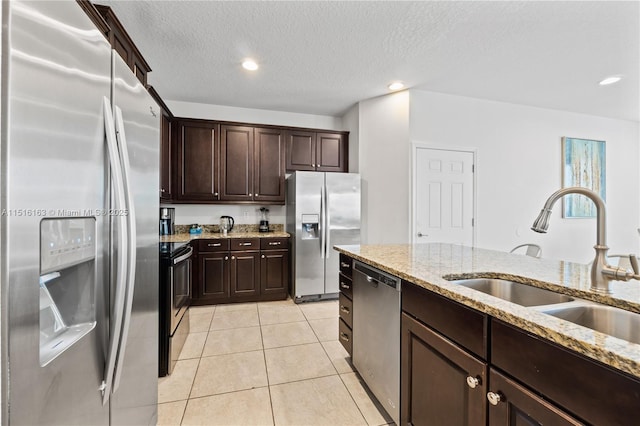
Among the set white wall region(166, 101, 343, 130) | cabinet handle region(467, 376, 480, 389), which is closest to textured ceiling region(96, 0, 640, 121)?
white wall region(166, 101, 343, 130)

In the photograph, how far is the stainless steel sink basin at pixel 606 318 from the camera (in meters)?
1.01

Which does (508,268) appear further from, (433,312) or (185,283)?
(185,283)

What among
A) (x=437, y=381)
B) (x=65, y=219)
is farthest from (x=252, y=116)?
(x=437, y=381)

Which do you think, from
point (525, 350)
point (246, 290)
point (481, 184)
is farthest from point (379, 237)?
point (525, 350)

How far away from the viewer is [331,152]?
425 cm

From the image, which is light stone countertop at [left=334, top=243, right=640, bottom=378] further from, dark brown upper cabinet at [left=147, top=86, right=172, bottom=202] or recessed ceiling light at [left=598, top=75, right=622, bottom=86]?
recessed ceiling light at [left=598, top=75, right=622, bottom=86]

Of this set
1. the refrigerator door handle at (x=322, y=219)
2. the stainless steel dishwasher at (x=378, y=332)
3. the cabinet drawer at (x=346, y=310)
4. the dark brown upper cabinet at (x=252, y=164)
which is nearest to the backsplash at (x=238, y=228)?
the dark brown upper cabinet at (x=252, y=164)

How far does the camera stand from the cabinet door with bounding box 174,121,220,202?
3.75 metres

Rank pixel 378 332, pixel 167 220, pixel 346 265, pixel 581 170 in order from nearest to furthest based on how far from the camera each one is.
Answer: pixel 378 332
pixel 346 265
pixel 167 220
pixel 581 170

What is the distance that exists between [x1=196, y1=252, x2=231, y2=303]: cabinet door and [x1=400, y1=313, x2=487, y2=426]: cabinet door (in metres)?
2.71

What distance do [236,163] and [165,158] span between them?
34.1 inches

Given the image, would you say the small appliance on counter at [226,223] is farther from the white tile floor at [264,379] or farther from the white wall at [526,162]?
the white wall at [526,162]

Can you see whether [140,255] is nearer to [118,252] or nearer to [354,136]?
[118,252]

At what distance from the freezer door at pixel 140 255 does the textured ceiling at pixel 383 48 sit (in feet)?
4.63
